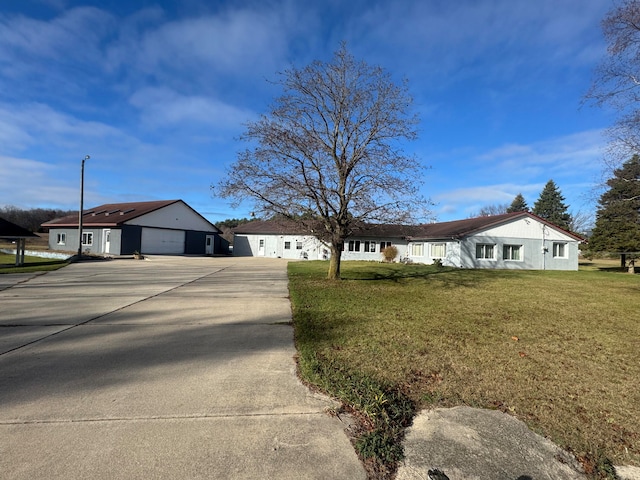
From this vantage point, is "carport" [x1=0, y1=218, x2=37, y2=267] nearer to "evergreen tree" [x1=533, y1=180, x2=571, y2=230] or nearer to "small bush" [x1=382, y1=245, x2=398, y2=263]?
"small bush" [x1=382, y1=245, x2=398, y2=263]

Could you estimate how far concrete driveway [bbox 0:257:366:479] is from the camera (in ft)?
8.21

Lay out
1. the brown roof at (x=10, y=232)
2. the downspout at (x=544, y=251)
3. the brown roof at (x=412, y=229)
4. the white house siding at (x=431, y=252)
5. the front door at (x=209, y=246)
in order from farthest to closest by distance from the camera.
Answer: the front door at (x=209, y=246), the downspout at (x=544, y=251), the white house siding at (x=431, y=252), the brown roof at (x=10, y=232), the brown roof at (x=412, y=229)

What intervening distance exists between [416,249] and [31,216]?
73.1 m

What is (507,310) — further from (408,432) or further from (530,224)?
(530,224)

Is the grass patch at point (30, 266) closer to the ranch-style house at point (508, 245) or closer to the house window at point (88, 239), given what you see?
the house window at point (88, 239)

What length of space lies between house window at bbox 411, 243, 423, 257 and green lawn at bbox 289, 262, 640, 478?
23.3 m

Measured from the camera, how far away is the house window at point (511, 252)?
27812mm

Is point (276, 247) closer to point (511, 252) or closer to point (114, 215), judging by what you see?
point (114, 215)

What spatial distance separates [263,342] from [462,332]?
11.6 feet

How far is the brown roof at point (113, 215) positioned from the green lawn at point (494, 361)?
2808cm

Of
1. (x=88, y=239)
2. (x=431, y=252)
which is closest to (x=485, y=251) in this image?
(x=431, y=252)

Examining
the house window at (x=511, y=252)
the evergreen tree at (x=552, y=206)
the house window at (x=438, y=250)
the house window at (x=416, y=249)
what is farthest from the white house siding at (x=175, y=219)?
the evergreen tree at (x=552, y=206)

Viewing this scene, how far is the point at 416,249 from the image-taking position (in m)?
33.4

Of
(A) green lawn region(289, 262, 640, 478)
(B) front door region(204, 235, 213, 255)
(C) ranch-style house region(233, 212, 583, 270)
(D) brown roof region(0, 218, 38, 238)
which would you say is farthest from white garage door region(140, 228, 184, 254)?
(A) green lawn region(289, 262, 640, 478)
